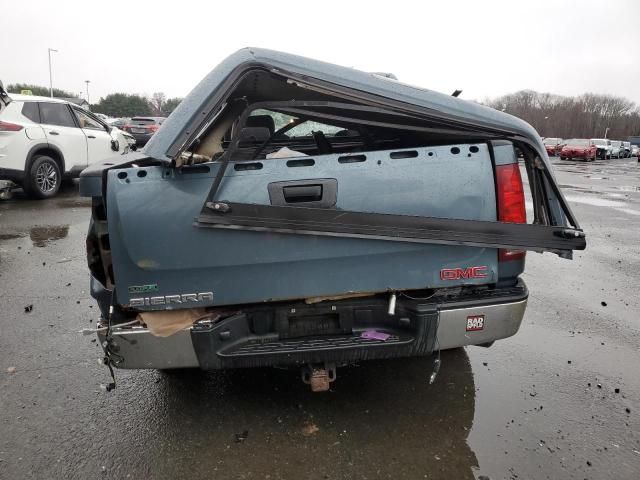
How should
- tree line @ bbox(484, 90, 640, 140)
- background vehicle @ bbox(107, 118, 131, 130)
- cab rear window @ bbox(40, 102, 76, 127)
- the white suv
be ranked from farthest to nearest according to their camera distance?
tree line @ bbox(484, 90, 640, 140)
background vehicle @ bbox(107, 118, 131, 130)
cab rear window @ bbox(40, 102, 76, 127)
the white suv

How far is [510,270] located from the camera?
8.64ft

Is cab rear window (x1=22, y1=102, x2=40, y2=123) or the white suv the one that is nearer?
the white suv

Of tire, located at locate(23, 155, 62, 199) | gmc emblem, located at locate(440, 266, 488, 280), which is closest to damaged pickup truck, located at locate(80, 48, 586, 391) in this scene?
gmc emblem, located at locate(440, 266, 488, 280)

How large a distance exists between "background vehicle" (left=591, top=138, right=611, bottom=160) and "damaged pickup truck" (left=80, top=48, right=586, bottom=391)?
41.7m

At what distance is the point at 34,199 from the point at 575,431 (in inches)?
402

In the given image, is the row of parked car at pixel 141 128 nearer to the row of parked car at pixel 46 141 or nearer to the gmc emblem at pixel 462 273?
the row of parked car at pixel 46 141

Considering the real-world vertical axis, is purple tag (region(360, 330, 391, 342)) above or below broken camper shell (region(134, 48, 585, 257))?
below

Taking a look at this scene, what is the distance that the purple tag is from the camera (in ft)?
8.16

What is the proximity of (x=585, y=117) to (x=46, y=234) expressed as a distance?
3760 inches

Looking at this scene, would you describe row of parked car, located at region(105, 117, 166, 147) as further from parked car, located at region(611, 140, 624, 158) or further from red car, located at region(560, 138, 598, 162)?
parked car, located at region(611, 140, 624, 158)

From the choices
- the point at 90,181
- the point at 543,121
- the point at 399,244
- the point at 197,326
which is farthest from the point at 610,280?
the point at 543,121

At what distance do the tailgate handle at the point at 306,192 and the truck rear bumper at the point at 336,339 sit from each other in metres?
0.62

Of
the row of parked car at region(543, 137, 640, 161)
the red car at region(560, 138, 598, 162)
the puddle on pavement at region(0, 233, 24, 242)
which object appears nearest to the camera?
the puddle on pavement at region(0, 233, 24, 242)

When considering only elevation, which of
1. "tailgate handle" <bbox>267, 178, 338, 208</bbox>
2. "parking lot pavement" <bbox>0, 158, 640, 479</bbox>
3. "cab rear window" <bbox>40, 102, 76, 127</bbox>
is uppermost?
"cab rear window" <bbox>40, 102, 76, 127</bbox>
